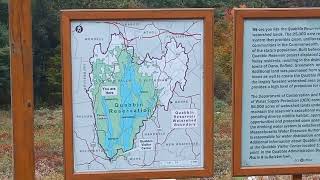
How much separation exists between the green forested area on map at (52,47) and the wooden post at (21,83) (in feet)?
A: 63.9

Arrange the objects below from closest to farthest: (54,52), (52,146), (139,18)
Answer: (139,18) < (52,146) < (54,52)

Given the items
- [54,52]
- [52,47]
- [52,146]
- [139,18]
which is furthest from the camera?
[52,47]

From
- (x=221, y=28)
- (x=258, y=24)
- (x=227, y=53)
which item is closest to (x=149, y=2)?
(x=221, y=28)

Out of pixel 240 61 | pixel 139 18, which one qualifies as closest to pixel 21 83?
pixel 139 18

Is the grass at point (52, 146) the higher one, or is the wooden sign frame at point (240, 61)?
the wooden sign frame at point (240, 61)

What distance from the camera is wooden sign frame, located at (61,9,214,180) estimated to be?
11.4 ft

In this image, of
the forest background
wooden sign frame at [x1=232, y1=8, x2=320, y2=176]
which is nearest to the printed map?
wooden sign frame at [x1=232, y1=8, x2=320, y2=176]

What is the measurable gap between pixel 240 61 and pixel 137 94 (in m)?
0.62

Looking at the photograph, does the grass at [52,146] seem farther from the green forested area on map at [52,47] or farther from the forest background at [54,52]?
the green forested area on map at [52,47]

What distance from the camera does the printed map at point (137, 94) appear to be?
11.6ft

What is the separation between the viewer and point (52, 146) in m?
13.1

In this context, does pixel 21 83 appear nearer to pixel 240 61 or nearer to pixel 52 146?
pixel 240 61

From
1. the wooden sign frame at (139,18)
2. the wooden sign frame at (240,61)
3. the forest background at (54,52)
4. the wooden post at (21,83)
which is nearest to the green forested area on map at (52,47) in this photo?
the forest background at (54,52)

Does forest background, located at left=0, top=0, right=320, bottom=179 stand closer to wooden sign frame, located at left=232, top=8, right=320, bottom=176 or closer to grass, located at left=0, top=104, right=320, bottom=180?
grass, located at left=0, top=104, right=320, bottom=180
